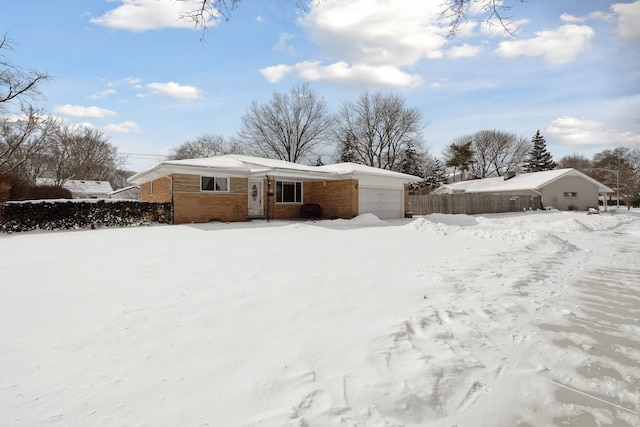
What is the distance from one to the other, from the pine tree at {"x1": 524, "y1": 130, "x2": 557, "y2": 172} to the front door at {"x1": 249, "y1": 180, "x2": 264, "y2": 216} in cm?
4403

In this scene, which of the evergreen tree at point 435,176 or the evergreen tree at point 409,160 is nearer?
the evergreen tree at point 409,160

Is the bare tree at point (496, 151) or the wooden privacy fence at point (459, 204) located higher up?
the bare tree at point (496, 151)

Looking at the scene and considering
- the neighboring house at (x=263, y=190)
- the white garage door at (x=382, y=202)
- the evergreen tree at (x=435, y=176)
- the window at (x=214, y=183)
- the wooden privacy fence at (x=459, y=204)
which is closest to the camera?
the neighboring house at (x=263, y=190)

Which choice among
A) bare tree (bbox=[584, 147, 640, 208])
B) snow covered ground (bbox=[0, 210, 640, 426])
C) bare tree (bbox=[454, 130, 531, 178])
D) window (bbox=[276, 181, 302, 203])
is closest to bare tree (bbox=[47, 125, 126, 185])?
window (bbox=[276, 181, 302, 203])

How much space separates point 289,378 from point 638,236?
1668cm

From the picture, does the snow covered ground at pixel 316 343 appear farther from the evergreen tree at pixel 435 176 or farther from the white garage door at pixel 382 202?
the evergreen tree at pixel 435 176

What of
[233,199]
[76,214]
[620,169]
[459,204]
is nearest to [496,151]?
[620,169]

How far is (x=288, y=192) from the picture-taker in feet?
64.3

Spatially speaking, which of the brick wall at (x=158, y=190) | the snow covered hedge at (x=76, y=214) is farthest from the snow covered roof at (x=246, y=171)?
the snow covered hedge at (x=76, y=214)

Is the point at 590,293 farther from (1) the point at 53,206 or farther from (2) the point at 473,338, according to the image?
(1) the point at 53,206

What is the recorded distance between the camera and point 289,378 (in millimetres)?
2574

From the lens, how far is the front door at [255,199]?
18.2m

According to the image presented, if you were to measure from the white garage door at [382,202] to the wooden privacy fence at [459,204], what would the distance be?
5375mm

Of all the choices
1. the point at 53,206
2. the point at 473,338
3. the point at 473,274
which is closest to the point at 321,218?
the point at 53,206
